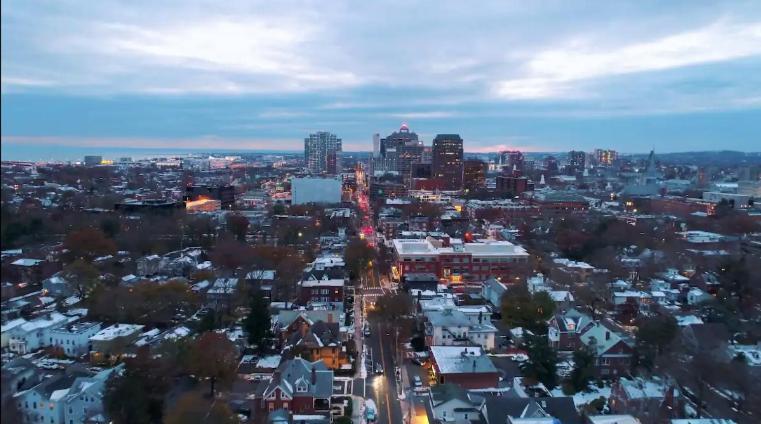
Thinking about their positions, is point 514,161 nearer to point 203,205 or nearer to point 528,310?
point 203,205

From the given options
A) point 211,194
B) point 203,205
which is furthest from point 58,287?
point 211,194

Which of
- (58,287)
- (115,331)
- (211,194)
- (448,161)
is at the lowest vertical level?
(115,331)

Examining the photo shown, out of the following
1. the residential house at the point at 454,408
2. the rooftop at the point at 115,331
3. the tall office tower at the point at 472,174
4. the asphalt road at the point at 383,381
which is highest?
the tall office tower at the point at 472,174

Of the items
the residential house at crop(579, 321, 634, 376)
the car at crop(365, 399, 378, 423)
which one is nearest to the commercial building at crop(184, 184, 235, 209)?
the car at crop(365, 399, 378, 423)

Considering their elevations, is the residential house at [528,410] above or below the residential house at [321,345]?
above

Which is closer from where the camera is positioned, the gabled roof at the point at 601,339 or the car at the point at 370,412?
the car at the point at 370,412

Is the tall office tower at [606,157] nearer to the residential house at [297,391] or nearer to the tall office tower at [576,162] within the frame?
the tall office tower at [576,162]

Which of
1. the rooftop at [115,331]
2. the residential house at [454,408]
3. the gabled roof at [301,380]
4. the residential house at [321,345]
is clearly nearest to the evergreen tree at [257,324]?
the residential house at [321,345]
